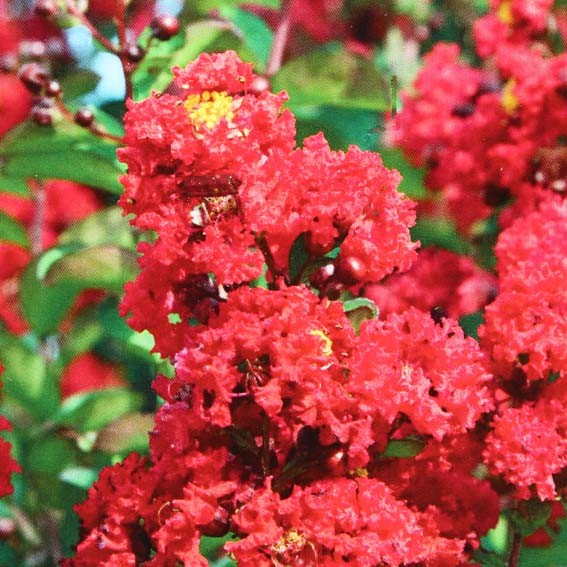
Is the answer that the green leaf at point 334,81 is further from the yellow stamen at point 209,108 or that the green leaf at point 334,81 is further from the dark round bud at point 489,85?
the yellow stamen at point 209,108

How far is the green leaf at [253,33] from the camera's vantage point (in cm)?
200

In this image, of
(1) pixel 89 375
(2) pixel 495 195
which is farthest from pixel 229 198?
(1) pixel 89 375

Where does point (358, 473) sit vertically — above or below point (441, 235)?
above

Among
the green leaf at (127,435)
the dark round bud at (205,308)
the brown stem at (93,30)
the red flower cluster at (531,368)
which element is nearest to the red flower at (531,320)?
the red flower cluster at (531,368)

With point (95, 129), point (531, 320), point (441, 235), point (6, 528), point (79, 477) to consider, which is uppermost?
point (531, 320)

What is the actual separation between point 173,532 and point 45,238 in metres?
1.53

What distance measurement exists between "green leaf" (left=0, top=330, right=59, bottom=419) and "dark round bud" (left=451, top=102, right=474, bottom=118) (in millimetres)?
877

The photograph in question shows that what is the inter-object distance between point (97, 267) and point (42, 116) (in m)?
0.24

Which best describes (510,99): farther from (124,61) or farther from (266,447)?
(266,447)

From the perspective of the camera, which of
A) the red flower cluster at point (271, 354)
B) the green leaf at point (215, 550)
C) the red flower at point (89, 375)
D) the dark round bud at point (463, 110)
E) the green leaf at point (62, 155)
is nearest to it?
the red flower cluster at point (271, 354)

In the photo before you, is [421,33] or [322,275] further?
[421,33]

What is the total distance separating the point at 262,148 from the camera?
1188 mm

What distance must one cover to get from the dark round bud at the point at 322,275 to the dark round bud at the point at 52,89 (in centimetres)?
61

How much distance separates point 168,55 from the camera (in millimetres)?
1749
